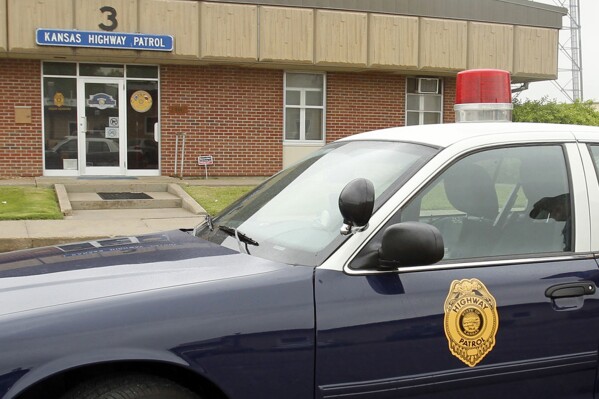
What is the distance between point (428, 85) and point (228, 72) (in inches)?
214

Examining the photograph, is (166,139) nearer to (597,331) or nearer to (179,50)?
(179,50)

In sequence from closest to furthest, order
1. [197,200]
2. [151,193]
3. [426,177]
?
[426,177] → [197,200] → [151,193]

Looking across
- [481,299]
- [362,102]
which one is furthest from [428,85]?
[481,299]

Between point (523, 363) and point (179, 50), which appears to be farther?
point (179, 50)

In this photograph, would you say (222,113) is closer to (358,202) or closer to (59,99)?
(59,99)

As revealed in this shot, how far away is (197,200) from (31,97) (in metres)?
5.36

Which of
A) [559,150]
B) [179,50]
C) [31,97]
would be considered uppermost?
[179,50]

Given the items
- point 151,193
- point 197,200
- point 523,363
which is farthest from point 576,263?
point 151,193

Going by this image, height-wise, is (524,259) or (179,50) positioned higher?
(179,50)

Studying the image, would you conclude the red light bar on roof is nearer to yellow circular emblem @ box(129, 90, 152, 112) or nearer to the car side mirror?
the car side mirror

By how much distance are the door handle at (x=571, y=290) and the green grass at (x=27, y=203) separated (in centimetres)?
1017

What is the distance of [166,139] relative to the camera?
57.7ft

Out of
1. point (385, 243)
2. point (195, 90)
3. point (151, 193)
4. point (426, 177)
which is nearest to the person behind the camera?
point (385, 243)

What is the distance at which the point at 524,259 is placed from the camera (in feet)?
9.98
